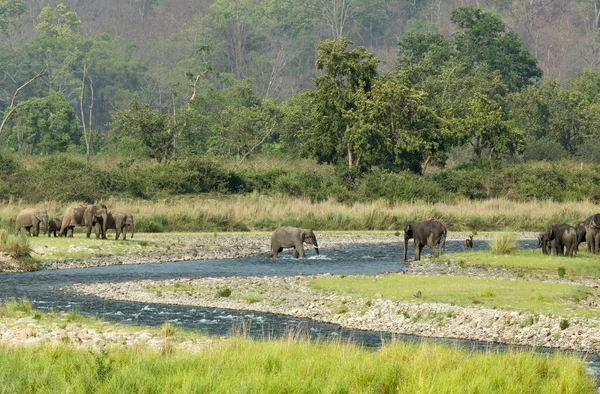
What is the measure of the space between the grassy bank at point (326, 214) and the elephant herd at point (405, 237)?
10.6m

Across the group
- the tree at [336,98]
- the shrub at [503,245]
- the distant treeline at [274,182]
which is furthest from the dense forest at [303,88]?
the shrub at [503,245]

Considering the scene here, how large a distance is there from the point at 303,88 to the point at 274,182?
6786cm

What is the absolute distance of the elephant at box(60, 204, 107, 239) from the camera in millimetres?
37781

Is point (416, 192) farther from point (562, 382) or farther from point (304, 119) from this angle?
point (562, 382)

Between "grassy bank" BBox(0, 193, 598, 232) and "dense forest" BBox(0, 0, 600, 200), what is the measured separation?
4148mm

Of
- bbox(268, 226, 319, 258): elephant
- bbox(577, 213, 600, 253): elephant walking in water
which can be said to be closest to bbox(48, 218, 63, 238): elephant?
bbox(268, 226, 319, 258): elephant

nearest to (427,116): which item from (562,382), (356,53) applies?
(356,53)

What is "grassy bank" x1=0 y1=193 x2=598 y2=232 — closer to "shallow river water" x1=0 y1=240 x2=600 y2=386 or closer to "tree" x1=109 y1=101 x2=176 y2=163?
"shallow river water" x1=0 y1=240 x2=600 y2=386

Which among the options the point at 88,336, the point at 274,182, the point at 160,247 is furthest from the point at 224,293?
the point at 274,182

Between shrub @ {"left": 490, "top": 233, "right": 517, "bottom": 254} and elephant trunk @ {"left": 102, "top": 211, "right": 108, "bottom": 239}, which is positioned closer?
shrub @ {"left": 490, "top": 233, "right": 517, "bottom": 254}

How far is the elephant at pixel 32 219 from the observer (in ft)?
124

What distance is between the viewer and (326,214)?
48.6 m

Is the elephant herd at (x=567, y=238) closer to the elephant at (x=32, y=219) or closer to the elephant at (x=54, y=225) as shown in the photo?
the elephant at (x=32, y=219)

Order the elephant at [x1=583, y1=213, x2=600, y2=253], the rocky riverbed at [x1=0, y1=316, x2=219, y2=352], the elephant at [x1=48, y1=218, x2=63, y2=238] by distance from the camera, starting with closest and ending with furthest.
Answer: the rocky riverbed at [x1=0, y1=316, x2=219, y2=352], the elephant at [x1=583, y1=213, x2=600, y2=253], the elephant at [x1=48, y1=218, x2=63, y2=238]
